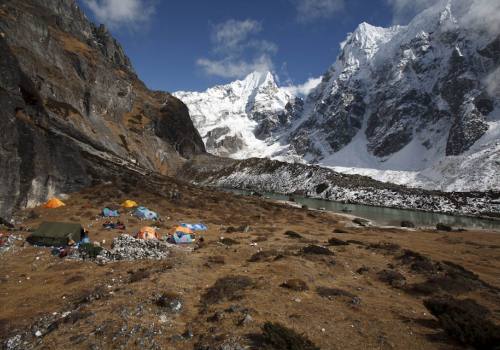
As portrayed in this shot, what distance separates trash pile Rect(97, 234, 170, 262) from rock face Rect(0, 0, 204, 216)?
1227 cm

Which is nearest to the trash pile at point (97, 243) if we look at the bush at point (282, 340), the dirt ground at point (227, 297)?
the dirt ground at point (227, 297)

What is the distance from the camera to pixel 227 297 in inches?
623

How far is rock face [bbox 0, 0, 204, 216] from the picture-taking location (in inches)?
1324

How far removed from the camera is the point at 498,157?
429 feet

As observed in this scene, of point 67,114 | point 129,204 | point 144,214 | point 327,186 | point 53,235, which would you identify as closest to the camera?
point 53,235

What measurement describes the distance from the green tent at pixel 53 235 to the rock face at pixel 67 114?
23.7 ft

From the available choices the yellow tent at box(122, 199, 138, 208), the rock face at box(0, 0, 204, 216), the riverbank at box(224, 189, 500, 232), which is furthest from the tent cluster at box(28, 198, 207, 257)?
the riverbank at box(224, 189, 500, 232)

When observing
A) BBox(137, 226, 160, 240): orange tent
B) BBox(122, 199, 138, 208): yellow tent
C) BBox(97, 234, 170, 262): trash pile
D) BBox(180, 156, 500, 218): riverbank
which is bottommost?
BBox(97, 234, 170, 262): trash pile

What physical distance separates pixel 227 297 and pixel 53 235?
15.1 m

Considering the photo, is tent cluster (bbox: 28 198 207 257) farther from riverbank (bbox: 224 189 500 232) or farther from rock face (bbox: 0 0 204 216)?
riverbank (bbox: 224 189 500 232)

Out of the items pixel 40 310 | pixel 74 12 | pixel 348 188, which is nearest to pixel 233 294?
pixel 40 310

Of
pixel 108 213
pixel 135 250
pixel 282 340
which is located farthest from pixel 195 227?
pixel 282 340

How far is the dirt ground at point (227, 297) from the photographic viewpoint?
12.4 meters

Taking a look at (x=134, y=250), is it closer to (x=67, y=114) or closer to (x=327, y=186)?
(x=67, y=114)
